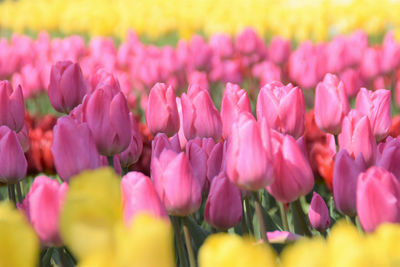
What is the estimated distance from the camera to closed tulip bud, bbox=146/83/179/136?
5.83 feet

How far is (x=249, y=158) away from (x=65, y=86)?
99 centimetres

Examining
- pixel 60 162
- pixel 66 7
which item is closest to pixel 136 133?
pixel 60 162

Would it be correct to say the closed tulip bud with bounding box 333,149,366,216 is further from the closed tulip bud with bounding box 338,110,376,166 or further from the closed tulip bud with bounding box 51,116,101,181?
the closed tulip bud with bounding box 51,116,101,181

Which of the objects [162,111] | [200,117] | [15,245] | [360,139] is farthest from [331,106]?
[15,245]

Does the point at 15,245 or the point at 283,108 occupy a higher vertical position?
the point at 15,245

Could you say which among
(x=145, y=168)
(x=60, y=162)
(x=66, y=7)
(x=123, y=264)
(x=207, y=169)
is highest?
(x=123, y=264)

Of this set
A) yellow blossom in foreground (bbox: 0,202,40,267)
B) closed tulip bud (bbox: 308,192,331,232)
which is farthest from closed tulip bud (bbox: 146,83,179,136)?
yellow blossom in foreground (bbox: 0,202,40,267)

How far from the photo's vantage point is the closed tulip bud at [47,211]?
1133 millimetres

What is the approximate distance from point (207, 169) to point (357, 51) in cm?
303

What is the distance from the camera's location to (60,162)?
1.29 m

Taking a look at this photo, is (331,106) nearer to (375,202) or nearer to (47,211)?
(375,202)

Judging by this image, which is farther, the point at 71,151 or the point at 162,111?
the point at 162,111

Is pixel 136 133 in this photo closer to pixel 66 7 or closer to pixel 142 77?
pixel 142 77

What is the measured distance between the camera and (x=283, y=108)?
163 centimetres
